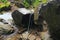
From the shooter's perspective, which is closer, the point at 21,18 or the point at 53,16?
the point at 53,16

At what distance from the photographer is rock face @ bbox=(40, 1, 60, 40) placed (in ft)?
8.99

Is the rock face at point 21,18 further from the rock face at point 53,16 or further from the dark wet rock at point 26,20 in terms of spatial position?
the rock face at point 53,16

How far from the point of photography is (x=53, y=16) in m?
2.82

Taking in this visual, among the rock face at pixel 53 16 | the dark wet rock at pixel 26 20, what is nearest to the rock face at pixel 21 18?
the dark wet rock at pixel 26 20

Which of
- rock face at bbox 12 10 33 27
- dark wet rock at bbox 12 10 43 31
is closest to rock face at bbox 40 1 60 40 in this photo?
dark wet rock at bbox 12 10 43 31

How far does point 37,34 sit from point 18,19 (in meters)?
0.72

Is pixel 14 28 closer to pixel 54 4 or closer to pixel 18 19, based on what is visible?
pixel 18 19

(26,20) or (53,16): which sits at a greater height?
(53,16)

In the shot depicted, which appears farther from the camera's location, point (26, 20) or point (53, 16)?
point (26, 20)

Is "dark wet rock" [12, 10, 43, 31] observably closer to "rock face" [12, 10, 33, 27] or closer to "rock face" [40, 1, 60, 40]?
"rock face" [12, 10, 33, 27]

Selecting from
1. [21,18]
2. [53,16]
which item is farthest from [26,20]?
[53,16]

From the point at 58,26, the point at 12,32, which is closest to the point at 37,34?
the point at 12,32

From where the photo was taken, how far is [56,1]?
2770 millimetres

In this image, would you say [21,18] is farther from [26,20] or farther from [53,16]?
[53,16]
